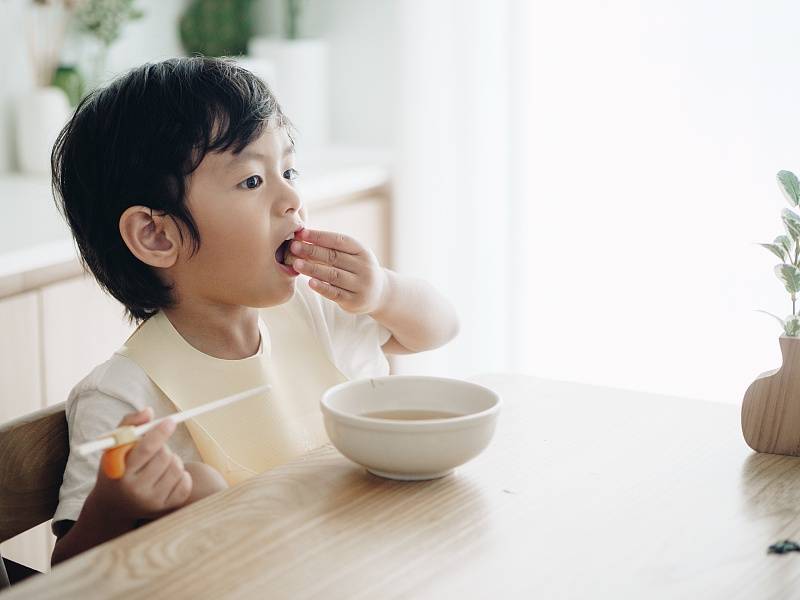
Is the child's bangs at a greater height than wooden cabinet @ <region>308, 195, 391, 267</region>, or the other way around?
the child's bangs

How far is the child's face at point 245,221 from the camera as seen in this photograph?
4.30 ft

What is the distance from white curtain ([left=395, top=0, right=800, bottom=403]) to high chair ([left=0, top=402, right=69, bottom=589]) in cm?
171

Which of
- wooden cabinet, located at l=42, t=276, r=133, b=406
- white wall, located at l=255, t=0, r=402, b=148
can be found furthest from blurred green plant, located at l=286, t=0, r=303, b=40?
wooden cabinet, located at l=42, t=276, r=133, b=406

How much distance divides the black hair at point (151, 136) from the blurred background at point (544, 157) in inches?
31.0

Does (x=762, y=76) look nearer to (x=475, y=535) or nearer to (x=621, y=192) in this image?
(x=621, y=192)

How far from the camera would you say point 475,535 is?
91cm

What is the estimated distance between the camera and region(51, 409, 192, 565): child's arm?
95 centimetres

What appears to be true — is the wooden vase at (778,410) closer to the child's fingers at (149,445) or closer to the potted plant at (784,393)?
the potted plant at (784,393)

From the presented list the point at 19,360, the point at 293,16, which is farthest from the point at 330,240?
the point at 293,16

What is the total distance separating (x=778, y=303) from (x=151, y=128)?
1581mm

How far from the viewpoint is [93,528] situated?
1039 mm

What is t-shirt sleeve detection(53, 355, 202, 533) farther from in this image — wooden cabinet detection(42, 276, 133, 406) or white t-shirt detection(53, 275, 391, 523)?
wooden cabinet detection(42, 276, 133, 406)

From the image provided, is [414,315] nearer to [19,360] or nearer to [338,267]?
[338,267]

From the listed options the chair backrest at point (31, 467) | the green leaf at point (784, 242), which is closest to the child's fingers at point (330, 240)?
the chair backrest at point (31, 467)
